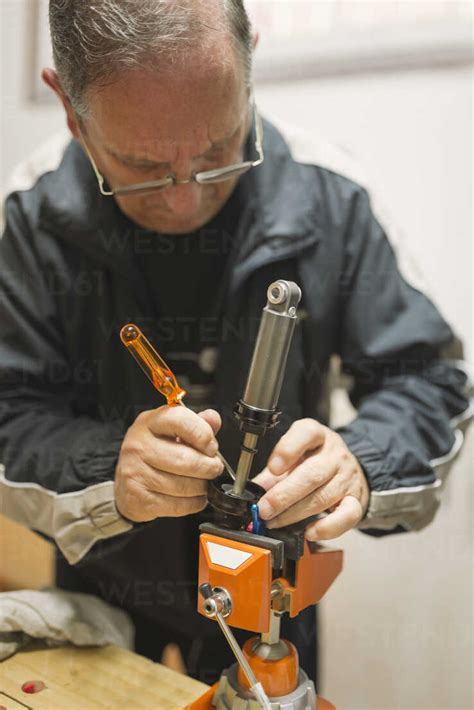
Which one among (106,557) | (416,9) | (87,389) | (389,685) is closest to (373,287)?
(87,389)

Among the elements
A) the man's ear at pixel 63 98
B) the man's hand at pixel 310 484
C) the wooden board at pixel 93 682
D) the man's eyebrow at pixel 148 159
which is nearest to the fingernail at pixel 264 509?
the man's hand at pixel 310 484

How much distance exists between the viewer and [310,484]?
64cm

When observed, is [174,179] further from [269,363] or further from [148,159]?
[269,363]

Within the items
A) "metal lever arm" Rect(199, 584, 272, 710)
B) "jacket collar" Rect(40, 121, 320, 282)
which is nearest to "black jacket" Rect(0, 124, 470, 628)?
"jacket collar" Rect(40, 121, 320, 282)

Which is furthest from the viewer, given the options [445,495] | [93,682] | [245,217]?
[445,495]

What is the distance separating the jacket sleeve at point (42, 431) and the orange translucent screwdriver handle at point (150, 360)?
119 mm

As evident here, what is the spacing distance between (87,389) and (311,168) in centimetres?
42

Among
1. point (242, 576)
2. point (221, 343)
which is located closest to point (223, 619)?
point (242, 576)

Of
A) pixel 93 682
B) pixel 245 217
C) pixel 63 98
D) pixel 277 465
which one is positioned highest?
pixel 63 98

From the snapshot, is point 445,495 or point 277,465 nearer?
point 277,465

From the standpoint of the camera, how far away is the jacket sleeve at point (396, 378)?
30.1 inches

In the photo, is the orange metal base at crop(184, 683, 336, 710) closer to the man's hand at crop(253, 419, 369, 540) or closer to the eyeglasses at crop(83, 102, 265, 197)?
the man's hand at crop(253, 419, 369, 540)

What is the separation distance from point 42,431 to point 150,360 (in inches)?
10.2

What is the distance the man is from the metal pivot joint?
0.07 metres
